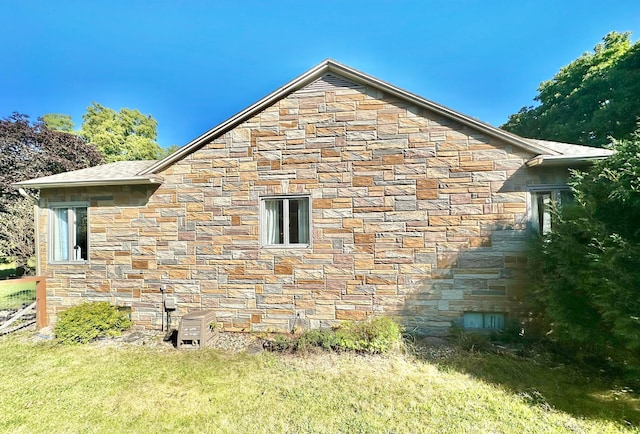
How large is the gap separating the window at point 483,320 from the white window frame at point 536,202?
1.89 m

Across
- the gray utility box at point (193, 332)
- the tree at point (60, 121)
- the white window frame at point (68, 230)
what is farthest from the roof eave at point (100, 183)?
the tree at point (60, 121)

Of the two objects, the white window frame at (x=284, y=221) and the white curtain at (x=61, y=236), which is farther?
the white curtain at (x=61, y=236)

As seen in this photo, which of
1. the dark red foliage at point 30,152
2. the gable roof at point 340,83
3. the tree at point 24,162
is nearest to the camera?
the gable roof at point 340,83

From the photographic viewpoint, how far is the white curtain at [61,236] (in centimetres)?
623

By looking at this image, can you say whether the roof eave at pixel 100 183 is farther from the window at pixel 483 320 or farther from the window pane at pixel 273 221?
the window at pixel 483 320

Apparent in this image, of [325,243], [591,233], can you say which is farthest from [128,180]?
[591,233]

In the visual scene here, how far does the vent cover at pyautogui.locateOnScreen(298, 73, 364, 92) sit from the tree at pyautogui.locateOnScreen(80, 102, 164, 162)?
847 inches

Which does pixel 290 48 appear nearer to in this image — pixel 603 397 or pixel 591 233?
pixel 591 233

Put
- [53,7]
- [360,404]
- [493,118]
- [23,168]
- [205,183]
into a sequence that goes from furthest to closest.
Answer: [493,118], [23,168], [53,7], [205,183], [360,404]

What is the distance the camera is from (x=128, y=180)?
18.9 ft

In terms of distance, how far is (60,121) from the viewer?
76.7 feet

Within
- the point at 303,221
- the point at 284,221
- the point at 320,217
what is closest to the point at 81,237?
the point at 284,221

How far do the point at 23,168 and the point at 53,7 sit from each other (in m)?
9.74

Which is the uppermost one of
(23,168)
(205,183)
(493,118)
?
(493,118)
